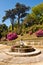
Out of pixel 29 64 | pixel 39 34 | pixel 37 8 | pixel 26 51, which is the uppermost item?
pixel 37 8

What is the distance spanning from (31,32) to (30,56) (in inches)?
727

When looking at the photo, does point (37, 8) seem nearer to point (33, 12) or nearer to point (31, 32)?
point (33, 12)

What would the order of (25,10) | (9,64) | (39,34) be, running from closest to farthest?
1. (9,64)
2. (39,34)
3. (25,10)

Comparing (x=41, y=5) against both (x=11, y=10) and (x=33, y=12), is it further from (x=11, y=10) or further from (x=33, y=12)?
(x=11, y=10)

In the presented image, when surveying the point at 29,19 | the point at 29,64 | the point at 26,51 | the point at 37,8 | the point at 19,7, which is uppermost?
the point at 19,7

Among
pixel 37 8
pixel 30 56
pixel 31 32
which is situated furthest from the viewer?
pixel 37 8

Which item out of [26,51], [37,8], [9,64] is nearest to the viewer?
[9,64]

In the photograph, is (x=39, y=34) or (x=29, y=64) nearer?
(x=29, y=64)

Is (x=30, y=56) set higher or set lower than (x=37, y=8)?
lower

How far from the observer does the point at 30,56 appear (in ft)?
38.1

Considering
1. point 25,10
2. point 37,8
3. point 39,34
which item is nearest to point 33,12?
point 37,8

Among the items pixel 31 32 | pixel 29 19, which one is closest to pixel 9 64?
pixel 31 32

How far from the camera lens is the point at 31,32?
29953 mm

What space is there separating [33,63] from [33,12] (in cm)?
3145
